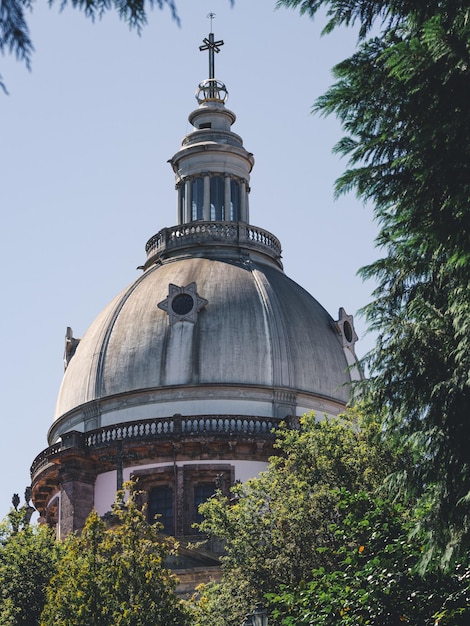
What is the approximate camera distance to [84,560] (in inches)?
1297

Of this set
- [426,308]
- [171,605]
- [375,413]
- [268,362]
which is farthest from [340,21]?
[268,362]

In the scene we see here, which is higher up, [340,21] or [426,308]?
[340,21]

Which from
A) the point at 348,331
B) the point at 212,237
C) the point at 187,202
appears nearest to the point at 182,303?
the point at 212,237

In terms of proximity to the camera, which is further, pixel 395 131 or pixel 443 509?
pixel 443 509

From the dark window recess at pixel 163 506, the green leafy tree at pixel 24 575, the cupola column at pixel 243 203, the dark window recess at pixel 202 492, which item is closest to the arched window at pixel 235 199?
the cupola column at pixel 243 203

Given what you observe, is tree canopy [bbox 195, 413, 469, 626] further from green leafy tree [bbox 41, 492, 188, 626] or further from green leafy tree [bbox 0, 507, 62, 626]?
green leafy tree [bbox 0, 507, 62, 626]

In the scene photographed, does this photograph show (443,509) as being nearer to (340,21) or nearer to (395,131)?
(395,131)

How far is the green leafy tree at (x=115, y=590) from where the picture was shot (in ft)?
102

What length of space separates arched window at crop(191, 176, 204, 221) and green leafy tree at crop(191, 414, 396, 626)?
28.7m

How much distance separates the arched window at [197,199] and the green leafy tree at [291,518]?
28.7 metres

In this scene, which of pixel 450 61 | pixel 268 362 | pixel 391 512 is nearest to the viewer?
pixel 450 61

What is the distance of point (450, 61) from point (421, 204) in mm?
1890

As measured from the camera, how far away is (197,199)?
65.0m

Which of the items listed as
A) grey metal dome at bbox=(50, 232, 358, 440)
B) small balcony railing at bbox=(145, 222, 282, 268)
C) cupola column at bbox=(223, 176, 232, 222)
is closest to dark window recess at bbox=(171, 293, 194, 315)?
grey metal dome at bbox=(50, 232, 358, 440)
